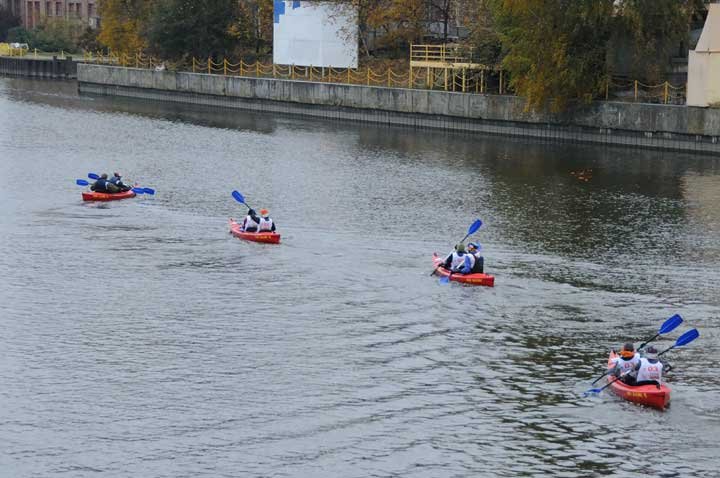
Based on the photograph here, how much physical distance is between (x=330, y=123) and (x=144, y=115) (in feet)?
47.7

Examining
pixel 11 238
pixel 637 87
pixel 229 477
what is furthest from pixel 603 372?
pixel 637 87

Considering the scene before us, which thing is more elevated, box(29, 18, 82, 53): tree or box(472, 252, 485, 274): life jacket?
box(29, 18, 82, 53): tree

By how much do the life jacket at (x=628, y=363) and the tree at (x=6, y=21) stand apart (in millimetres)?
142722

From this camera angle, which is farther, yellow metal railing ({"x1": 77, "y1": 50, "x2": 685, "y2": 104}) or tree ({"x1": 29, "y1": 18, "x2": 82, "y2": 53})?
tree ({"x1": 29, "y1": 18, "x2": 82, "y2": 53})

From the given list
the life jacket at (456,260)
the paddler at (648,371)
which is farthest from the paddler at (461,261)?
the paddler at (648,371)

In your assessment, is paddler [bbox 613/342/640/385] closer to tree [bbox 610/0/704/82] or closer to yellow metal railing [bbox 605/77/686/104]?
yellow metal railing [bbox 605/77/686/104]

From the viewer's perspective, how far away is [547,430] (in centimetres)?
2938

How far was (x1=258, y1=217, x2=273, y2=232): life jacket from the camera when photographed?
47062 millimetres

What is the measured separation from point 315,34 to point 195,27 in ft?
43.4

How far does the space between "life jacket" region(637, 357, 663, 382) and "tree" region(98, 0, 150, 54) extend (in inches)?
3625

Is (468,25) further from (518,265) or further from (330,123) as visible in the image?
(518,265)

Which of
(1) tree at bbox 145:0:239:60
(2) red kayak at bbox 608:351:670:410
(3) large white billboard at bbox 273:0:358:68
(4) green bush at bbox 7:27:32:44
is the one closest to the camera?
(2) red kayak at bbox 608:351:670:410

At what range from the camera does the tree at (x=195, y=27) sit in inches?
4205

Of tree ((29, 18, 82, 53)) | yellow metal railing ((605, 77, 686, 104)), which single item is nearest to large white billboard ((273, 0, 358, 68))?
yellow metal railing ((605, 77, 686, 104))
